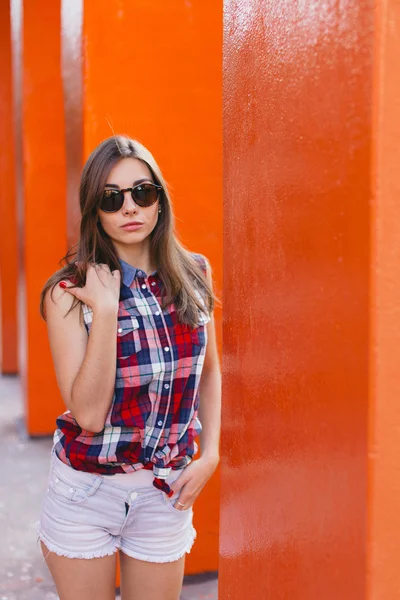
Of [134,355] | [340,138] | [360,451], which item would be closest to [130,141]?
[134,355]

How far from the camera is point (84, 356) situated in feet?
6.80

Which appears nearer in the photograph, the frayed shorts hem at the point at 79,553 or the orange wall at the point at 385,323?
the orange wall at the point at 385,323

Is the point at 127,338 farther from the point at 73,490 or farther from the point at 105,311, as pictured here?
the point at 73,490

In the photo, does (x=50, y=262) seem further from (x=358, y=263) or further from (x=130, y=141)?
(x=358, y=263)

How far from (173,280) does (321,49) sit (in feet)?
4.10

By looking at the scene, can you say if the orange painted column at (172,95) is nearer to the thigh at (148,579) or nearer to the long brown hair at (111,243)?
the long brown hair at (111,243)

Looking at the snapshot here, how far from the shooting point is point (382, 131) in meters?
0.94

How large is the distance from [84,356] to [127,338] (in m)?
0.15

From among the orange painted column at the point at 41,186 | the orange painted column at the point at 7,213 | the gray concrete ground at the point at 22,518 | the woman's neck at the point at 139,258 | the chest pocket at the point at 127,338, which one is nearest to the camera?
the chest pocket at the point at 127,338

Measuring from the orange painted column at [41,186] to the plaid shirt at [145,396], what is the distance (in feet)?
14.2

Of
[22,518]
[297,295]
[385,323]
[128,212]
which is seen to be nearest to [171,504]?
[128,212]

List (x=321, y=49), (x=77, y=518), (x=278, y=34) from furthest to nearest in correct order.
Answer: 1. (x=77, y=518)
2. (x=278, y=34)
3. (x=321, y=49)

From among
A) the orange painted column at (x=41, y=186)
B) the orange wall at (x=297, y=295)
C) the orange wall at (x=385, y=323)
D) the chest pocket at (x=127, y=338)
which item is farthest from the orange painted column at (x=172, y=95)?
the orange painted column at (x=41, y=186)

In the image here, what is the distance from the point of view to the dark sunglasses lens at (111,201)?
219 cm
